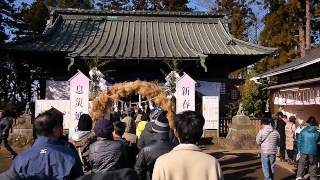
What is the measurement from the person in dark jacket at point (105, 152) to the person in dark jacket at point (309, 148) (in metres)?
5.88

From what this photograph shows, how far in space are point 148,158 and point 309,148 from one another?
584cm

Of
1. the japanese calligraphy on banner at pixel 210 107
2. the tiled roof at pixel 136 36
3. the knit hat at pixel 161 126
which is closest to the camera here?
the knit hat at pixel 161 126

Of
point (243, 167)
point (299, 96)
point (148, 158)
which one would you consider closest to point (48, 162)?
point (148, 158)

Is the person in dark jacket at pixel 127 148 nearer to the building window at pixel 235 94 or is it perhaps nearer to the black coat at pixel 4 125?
the black coat at pixel 4 125

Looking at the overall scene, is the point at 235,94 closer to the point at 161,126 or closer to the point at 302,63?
the point at 302,63

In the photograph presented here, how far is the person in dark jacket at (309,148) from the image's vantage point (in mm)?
9633

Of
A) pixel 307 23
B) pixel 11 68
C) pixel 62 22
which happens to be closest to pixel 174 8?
pixel 307 23

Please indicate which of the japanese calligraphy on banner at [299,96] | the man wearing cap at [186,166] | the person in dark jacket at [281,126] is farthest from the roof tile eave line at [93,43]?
the man wearing cap at [186,166]

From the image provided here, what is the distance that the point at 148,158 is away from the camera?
4949 millimetres

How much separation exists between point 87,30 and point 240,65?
7.23 meters

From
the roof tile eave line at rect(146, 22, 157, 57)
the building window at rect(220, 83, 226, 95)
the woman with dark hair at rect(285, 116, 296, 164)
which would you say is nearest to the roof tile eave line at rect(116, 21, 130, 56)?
the roof tile eave line at rect(146, 22, 157, 57)

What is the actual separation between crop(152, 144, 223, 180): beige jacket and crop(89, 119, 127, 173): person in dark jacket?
1.44 meters

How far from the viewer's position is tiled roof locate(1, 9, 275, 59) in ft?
59.4

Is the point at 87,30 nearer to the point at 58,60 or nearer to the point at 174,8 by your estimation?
the point at 58,60
